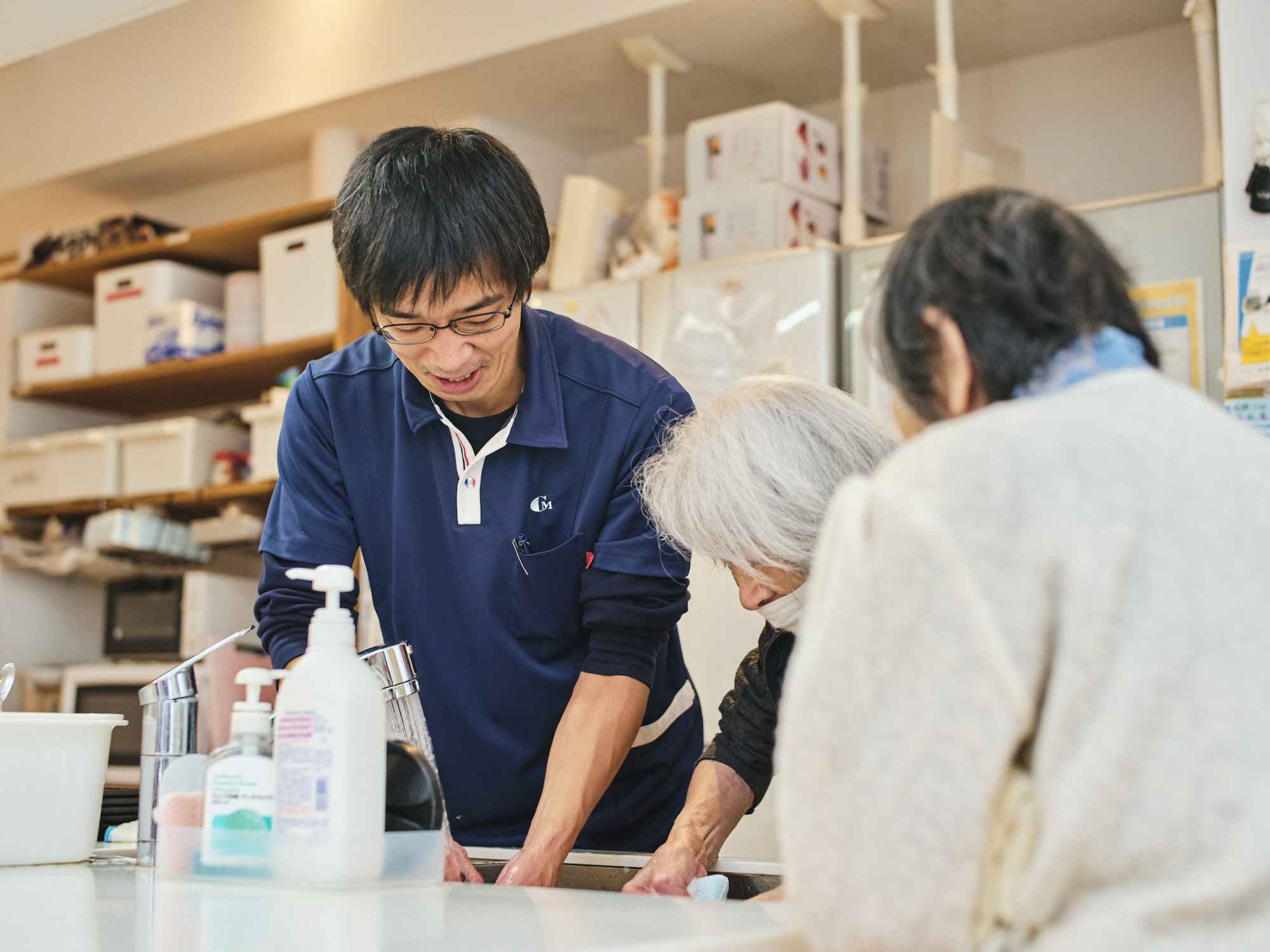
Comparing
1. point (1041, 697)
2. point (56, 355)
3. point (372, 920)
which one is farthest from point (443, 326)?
point (56, 355)

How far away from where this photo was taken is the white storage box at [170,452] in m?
3.90

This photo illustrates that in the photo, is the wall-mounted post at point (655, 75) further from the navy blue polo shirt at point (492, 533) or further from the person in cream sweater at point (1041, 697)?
the person in cream sweater at point (1041, 697)

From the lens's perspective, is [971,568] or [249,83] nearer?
Answer: [971,568]

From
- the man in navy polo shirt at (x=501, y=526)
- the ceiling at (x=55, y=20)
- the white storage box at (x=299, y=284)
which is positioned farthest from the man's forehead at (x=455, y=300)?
the white storage box at (x=299, y=284)

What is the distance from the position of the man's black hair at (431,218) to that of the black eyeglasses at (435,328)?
0.03m

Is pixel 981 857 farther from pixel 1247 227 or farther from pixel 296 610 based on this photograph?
pixel 1247 227

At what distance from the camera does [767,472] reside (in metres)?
1.17

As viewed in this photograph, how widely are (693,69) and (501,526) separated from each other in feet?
7.80

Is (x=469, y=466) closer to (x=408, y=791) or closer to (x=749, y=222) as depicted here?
(x=408, y=791)

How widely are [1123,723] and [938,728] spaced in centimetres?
8

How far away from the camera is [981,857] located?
24.4 inches

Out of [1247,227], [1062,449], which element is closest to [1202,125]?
[1247,227]

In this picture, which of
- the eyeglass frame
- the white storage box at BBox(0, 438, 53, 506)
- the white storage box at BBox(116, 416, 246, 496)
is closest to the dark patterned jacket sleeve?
the eyeglass frame

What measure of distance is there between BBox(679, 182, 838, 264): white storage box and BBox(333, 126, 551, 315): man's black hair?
69.8 inches
